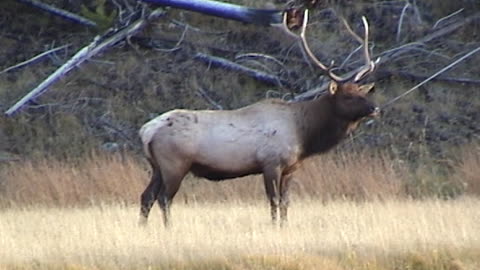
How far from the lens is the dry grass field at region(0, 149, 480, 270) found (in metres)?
11.9

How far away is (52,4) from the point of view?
23.0 m

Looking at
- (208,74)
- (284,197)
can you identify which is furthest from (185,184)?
(284,197)

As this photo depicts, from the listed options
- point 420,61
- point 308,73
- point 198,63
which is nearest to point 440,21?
point 420,61

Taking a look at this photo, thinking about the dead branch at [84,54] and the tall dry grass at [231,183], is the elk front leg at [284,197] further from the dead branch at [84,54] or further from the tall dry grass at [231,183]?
the dead branch at [84,54]

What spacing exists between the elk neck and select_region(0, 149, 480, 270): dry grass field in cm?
71

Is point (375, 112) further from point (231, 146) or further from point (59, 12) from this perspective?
point (59, 12)

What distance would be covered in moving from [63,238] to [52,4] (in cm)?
Answer: 1067

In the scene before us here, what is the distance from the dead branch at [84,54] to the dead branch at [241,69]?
40.0 inches

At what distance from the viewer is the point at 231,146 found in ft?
48.9

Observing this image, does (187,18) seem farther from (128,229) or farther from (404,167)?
(128,229)

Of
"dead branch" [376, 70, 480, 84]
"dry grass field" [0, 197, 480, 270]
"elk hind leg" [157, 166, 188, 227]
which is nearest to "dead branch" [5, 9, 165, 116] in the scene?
"dead branch" [376, 70, 480, 84]

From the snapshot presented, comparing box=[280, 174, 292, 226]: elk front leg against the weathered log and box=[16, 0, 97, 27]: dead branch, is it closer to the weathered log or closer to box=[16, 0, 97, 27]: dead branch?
the weathered log

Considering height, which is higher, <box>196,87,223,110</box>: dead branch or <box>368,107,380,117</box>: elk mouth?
<box>196,87,223,110</box>: dead branch

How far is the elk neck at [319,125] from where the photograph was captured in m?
15.3
